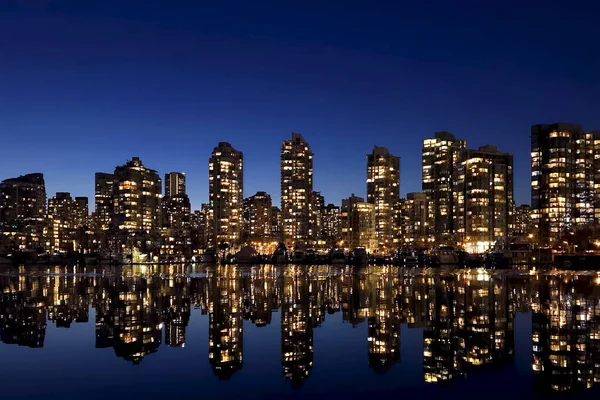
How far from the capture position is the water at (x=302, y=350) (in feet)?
51.2

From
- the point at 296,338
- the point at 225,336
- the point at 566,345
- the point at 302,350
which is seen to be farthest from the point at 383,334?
the point at 566,345

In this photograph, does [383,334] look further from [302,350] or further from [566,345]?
[566,345]

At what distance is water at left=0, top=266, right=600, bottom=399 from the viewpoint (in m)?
15.6

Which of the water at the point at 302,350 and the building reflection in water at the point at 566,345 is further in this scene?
the building reflection in water at the point at 566,345

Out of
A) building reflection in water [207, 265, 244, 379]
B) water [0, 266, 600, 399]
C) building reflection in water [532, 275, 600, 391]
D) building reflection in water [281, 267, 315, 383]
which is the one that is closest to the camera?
water [0, 266, 600, 399]

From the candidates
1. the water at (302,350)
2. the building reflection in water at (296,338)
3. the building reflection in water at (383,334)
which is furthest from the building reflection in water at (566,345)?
the building reflection in water at (296,338)

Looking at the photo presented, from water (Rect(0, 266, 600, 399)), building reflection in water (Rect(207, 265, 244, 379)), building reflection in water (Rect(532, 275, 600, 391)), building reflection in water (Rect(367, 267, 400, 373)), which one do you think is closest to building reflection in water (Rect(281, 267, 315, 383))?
water (Rect(0, 266, 600, 399))

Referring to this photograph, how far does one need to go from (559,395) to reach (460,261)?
142m

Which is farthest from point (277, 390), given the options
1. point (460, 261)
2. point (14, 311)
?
point (460, 261)

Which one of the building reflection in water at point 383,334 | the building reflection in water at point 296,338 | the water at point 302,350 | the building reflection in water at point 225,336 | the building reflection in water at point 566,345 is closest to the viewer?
the water at point 302,350

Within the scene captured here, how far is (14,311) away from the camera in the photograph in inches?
1344

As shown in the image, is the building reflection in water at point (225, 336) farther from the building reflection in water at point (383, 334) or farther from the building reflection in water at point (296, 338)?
the building reflection in water at point (383, 334)

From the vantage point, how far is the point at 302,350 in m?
21.2

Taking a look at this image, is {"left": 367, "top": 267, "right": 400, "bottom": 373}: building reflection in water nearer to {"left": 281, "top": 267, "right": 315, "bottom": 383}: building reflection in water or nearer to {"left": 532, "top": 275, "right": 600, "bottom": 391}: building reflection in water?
{"left": 281, "top": 267, "right": 315, "bottom": 383}: building reflection in water
